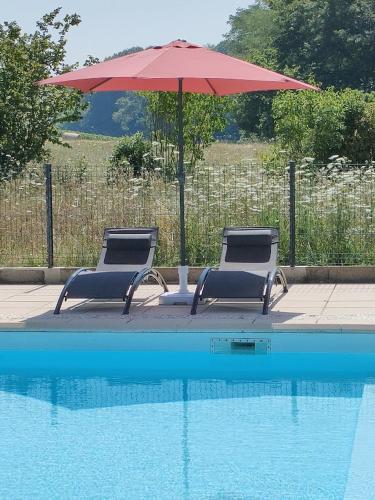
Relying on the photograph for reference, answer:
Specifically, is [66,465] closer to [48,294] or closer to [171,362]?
[171,362]

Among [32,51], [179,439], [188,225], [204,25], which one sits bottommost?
[179,439]

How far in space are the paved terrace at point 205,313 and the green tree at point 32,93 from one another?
310 inches

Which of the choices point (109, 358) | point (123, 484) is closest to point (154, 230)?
point (109, 358)

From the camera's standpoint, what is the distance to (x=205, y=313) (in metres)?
10.1

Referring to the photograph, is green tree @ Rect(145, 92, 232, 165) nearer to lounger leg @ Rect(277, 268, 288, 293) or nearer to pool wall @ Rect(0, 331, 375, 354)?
lounger leg @ Rect(277, 268, 288, 293)

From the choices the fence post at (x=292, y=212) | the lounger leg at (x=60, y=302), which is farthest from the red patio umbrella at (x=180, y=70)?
the fence post at (x=292, y=212)

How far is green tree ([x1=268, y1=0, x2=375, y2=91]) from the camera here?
65.4 meters

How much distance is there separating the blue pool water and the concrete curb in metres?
3.15

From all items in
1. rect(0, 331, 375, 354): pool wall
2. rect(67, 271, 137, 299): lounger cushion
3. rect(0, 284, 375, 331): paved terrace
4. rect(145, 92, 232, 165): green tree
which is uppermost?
rect(145, 92, 232, 165): green tree

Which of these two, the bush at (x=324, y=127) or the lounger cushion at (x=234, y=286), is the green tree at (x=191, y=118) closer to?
the bush at (x=324, y=127)

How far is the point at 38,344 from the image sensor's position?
952 cm

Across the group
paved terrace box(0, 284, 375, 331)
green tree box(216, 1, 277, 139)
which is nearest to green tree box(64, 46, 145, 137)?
green tree box(216, 1, 277, 139)

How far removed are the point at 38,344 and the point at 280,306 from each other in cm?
259

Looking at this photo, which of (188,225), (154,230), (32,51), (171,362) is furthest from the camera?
(32,51)
